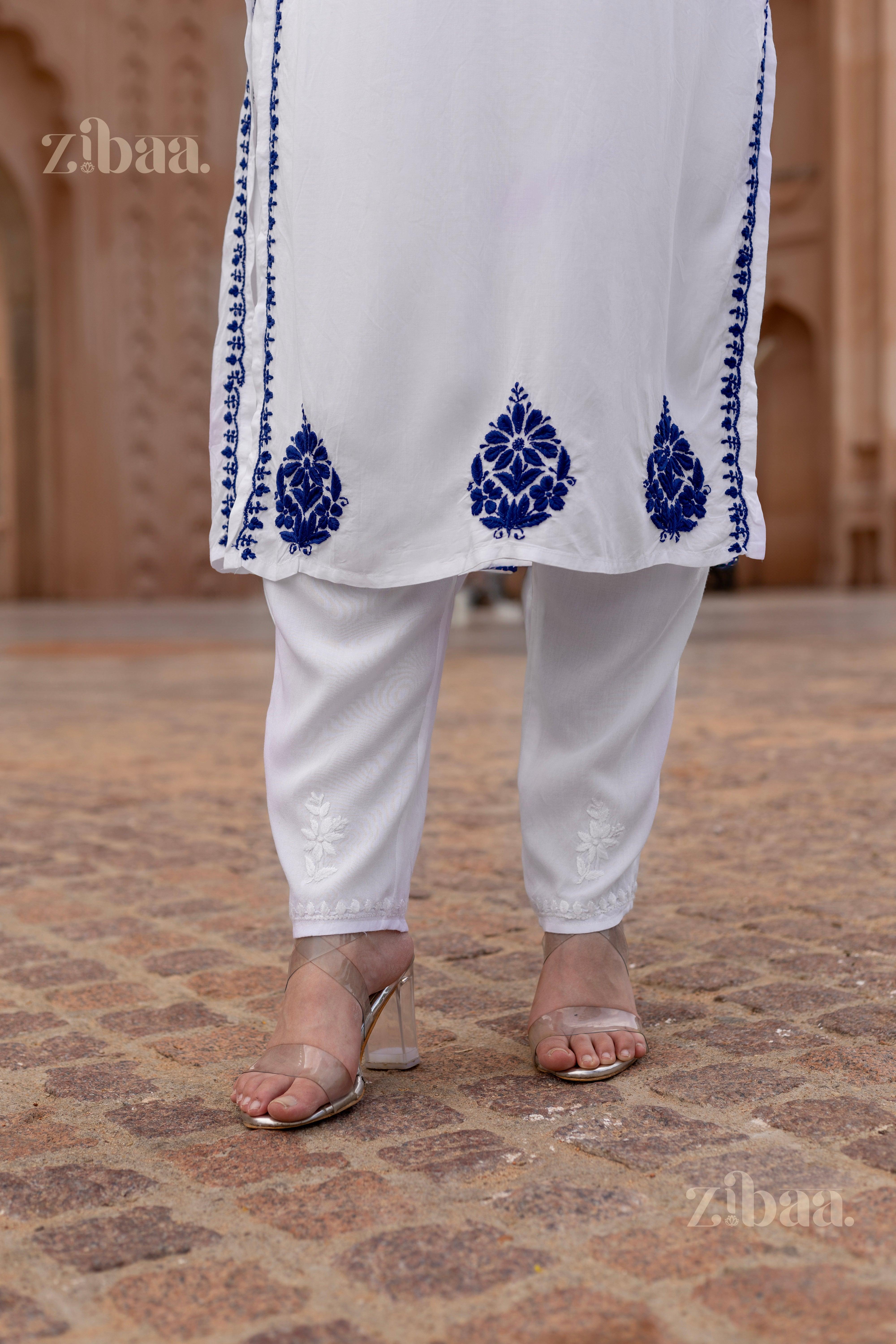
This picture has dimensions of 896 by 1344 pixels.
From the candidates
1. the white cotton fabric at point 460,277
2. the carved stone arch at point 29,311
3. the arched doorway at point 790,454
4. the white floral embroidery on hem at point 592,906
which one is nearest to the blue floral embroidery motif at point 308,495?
the white cotton fabric at point 460,277

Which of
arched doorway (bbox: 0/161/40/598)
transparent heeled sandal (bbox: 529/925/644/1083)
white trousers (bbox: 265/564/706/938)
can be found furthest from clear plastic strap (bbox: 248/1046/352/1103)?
arched doorway (bbox: 0/161/40/598)

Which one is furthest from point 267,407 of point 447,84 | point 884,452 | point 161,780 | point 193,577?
point 884,452

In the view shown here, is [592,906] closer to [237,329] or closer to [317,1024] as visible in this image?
[317,1024]

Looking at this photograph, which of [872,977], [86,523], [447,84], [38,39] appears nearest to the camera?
[447,84]

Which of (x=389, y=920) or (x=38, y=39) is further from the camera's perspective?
(x=38, y=39)

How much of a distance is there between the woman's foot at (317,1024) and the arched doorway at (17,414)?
44.6ft

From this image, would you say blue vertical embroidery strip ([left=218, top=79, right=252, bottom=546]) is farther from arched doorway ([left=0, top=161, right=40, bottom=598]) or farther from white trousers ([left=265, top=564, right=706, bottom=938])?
arched doorway ([left=0, top=161, right=40, bottom=598])

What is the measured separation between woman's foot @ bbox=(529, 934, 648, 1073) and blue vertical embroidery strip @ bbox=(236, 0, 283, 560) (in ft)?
1.75

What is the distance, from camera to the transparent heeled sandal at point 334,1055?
48.3 inches

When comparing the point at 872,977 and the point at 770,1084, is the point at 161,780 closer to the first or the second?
the point at 872,977

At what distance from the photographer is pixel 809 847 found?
94.0 inches

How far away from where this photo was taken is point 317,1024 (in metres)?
1.27

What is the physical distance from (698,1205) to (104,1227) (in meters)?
0.44

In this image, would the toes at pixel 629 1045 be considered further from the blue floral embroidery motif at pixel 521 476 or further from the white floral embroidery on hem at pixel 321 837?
the blue floral embroidery motif at pixel 521 476
